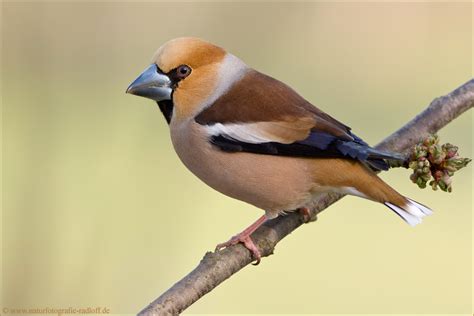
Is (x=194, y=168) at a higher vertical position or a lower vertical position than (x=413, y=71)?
lower

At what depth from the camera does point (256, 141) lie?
10.1ft

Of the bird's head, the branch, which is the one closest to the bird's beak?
the bird's head

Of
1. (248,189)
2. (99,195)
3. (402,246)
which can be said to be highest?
(402,246)

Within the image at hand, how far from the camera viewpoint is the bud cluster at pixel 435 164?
8.36 ft

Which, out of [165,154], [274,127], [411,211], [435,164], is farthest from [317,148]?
[165,154]

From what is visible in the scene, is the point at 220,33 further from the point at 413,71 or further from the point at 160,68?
the point at 160,68

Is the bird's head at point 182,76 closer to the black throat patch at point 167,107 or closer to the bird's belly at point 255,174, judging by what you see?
the black throat patch at point 167,107

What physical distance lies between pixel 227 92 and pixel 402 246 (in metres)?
2.47

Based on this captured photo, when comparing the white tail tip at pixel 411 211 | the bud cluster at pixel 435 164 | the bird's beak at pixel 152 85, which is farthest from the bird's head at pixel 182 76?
the bud cluster at pixel 435 164

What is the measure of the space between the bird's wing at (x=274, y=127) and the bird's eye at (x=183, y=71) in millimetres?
176

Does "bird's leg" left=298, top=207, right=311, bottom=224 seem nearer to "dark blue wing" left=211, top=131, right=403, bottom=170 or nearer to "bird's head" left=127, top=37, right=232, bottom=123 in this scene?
"dark blue wing" left=211, top=131, right=403, bottom=170

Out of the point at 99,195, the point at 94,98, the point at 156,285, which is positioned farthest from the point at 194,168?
the point at 94,98

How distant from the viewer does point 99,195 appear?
13.6 ft

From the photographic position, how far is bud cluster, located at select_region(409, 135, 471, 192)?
2.55m
